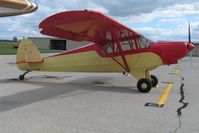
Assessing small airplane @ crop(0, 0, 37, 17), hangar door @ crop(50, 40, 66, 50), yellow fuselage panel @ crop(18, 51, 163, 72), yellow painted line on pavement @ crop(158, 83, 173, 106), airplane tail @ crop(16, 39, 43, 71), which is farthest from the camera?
hangar door @ crop(50, 40, 66, 50)

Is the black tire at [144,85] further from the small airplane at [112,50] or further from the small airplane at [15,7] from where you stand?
the small airplane at [15,7]

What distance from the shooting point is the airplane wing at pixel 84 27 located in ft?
26.1

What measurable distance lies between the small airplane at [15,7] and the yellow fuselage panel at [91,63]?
27.0 ft

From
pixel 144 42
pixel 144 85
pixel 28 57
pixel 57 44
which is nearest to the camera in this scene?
pixel 144 85

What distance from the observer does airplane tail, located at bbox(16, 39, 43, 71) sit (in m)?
11.8

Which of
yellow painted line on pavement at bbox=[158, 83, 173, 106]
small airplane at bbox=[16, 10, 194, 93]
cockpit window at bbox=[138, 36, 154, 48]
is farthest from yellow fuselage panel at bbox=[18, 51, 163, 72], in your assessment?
yellow painted line on pavement at bbox=[158, 83, 173, 106]

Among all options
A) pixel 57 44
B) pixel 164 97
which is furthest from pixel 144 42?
pixel 57 44

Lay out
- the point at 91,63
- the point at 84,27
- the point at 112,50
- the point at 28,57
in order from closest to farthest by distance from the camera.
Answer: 1. the point at 84,27
2. the point at 112,50
3. the point at 91,63
4. the point at 28,57

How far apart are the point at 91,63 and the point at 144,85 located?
258 cm

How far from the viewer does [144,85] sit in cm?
912

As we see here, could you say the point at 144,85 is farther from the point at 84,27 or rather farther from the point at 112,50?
the point at 84,27

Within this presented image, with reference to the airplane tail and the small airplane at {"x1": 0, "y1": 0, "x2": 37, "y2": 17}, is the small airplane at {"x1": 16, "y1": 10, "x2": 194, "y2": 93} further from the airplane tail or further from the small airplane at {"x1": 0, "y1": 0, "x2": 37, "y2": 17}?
the small airplane at {"x1": 0, "y1": 0, "x2": 37, "y2": 17}

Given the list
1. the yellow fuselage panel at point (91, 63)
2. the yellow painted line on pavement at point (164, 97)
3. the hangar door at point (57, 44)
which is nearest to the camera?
the yellow painted line on pavement at point (164, 97)

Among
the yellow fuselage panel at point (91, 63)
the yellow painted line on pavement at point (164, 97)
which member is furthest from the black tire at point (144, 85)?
the yellow fuselage panel at point (91, 63)
